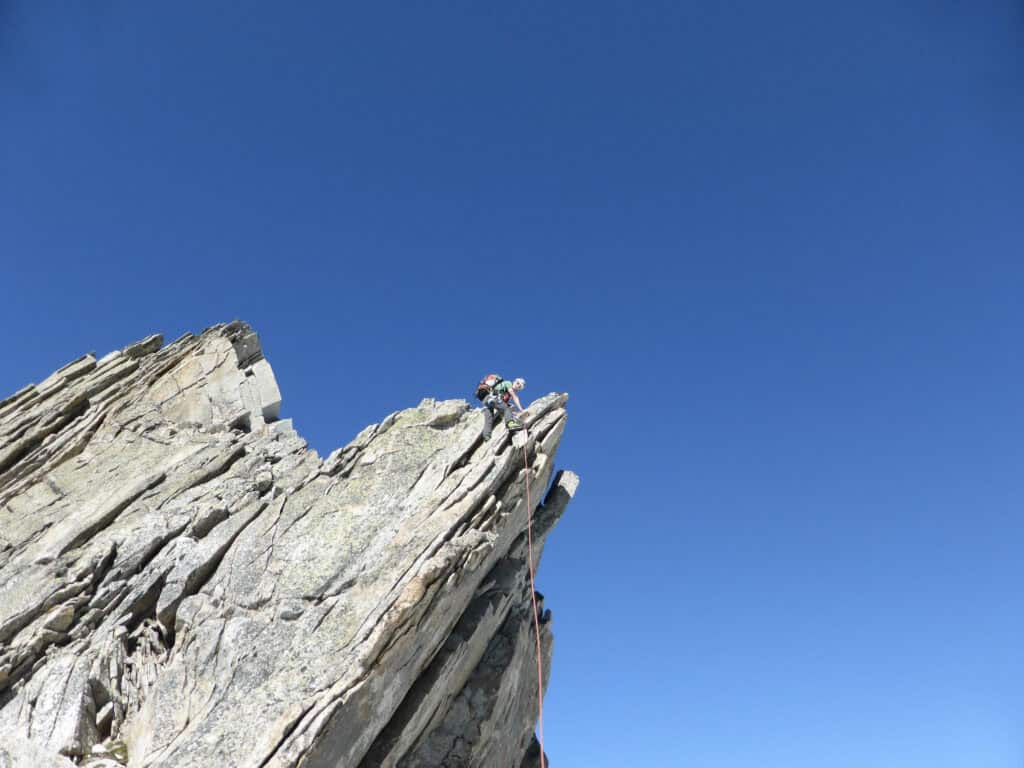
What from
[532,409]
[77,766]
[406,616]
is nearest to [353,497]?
[406,616]

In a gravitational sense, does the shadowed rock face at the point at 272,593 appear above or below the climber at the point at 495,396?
below

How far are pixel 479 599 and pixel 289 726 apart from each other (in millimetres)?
9646

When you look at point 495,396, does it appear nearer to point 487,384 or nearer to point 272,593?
point 487,384

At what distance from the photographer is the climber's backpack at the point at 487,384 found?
27.8 meters

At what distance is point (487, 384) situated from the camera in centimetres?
2781

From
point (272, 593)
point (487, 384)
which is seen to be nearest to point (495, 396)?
point (487, 384)

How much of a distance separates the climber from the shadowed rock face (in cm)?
56

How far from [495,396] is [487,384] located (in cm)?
63

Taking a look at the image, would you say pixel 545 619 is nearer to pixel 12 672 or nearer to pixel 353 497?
pixel 353 497

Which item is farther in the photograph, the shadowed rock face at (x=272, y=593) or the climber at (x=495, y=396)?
the climber at (x=495, y=396)

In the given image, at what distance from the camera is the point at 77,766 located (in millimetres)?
18000

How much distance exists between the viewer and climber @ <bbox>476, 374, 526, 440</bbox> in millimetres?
27812

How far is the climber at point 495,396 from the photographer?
27.8m

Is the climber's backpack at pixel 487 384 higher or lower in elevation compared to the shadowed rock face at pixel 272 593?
higher
